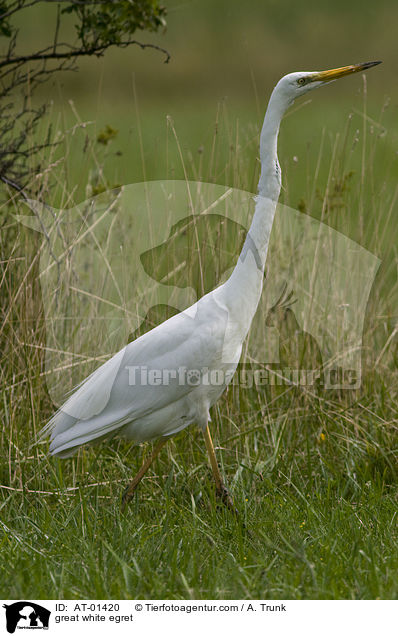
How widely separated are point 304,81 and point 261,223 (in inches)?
23.5

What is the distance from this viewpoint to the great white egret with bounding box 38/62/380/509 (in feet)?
9.93

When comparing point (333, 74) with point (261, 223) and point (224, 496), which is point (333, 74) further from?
point (224, 496)

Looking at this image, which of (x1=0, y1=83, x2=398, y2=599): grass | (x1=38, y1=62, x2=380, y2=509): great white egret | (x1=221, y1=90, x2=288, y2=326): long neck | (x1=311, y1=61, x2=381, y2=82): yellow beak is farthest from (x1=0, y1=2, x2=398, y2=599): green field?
(x1=221, y1=90, x2=288, y2=326): long neck

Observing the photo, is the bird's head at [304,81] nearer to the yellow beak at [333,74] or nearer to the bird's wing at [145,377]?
the yellow beak at [333,74]

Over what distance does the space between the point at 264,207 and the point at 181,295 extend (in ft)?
3.88

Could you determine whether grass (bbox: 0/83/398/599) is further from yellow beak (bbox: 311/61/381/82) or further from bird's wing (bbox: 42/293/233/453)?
yellow beak (bbox: 311/61/381/82)

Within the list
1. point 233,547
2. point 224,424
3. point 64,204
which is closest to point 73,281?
point 64,204

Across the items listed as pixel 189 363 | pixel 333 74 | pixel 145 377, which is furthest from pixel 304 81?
pixel 145 377

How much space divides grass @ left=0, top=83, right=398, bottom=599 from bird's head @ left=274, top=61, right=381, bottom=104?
2.40 ft

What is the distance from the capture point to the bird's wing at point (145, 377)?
308cm

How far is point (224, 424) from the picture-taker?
12.6ft

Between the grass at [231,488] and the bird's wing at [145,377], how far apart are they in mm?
308
